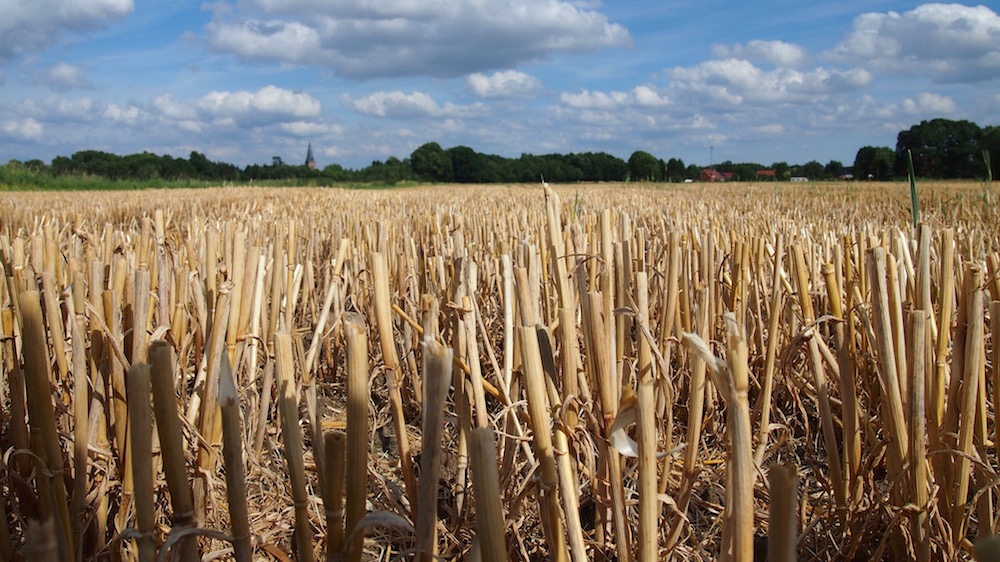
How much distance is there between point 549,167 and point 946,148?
20400 millimetres

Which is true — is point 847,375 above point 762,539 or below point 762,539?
above

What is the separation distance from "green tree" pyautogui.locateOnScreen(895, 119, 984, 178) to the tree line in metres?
0.03

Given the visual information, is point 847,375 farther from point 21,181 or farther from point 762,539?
point 21,181

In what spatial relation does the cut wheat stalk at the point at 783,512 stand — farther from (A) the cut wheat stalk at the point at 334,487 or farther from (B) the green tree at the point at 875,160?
(B) the green tree at the point at 875,160

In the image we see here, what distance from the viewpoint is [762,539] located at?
60.0 inches

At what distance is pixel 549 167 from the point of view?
130 feet

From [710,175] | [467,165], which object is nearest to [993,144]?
[710,175]

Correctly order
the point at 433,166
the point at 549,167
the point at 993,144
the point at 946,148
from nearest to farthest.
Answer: the point at 993,144, the point at 946,148, the point at 549,167, the point at 433,166

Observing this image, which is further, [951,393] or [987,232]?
[987,232]

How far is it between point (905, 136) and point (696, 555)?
31232 mm

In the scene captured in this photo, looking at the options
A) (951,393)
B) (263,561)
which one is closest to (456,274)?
(263,561)

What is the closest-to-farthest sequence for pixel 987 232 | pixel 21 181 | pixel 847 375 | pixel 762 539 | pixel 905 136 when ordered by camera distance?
pixel 847 375
pixel 762 539
pixel 987 232
pixel 21 181
pixel 905 136

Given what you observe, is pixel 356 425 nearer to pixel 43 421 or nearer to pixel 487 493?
pixel 487 493

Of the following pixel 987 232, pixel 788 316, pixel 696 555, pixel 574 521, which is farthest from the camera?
pixel 987 232
